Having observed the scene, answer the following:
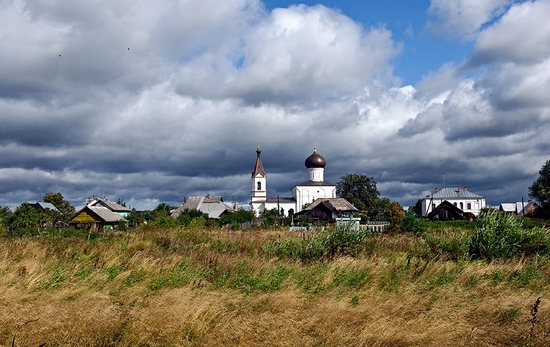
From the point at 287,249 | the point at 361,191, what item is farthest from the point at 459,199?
the point at 287,249

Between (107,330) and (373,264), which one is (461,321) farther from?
(107,330)

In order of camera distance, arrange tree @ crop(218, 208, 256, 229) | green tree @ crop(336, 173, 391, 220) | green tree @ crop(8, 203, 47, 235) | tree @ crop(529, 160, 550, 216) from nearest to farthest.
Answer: green tree @ crop(8, 203, 47, 235) < tree @ crop(218, 208, 256, 229) < tree @ crop(529, 160, 550, 216) < green tree @ crop(336, 173, 391, 220)

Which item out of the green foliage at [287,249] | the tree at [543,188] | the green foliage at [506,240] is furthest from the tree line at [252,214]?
the green foliage at [506,240]

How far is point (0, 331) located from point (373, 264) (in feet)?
27.2

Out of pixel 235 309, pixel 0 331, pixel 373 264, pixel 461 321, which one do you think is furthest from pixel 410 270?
pixel 0 331

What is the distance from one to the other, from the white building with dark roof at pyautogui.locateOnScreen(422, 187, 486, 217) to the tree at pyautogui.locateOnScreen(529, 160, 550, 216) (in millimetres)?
21457

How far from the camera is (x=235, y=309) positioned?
805cm

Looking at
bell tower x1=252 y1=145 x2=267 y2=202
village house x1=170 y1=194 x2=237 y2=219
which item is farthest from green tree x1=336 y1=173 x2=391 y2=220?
village house x1=170 y1=194 x2=237 y2=219

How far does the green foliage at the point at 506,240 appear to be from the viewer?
14664mm

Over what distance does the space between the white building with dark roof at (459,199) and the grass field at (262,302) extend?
3071 inches

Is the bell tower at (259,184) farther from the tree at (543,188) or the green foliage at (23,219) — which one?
the green foliage at (23,219)

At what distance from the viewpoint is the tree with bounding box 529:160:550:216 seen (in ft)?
199

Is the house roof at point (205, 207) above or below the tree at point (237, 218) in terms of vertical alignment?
above

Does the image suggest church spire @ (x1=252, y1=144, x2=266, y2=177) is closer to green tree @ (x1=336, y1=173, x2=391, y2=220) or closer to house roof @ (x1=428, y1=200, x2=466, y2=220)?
green tree @ (x1=336, y1=173, x2=391, y2=220)
